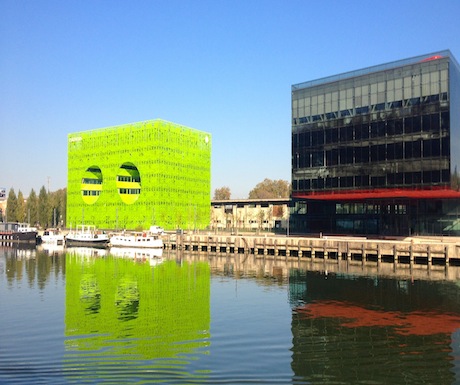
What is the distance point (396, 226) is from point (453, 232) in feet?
35.8

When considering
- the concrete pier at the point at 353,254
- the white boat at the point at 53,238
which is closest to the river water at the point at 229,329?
the concrete pier at the point at 353,254

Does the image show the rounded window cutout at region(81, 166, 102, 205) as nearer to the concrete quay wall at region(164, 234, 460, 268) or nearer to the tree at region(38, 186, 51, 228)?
the tree at region(38, 186, 51, 228)

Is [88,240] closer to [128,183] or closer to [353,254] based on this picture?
[128,183]

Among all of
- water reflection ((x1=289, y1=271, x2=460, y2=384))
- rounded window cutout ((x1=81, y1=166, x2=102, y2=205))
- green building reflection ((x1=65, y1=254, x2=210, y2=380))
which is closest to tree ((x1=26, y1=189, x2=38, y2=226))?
rounded window cutout ((x1=81, y1=166, x2=102, y2=205))

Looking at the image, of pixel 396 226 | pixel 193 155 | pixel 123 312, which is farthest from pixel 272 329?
pixel 193 155

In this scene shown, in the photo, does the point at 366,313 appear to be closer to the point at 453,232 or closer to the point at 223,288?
the point at 223,288

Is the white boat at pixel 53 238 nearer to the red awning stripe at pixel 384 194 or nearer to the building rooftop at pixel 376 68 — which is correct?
the red awning stripe at pixel 384 194

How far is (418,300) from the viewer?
4688 cm

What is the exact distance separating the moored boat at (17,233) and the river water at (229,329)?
82.8 meters

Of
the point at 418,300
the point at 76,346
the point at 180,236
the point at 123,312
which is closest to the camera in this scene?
the point at 76,346

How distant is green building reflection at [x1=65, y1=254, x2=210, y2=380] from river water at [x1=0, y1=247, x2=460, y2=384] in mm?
110

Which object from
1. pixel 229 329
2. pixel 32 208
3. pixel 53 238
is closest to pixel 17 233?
pixel 53 238

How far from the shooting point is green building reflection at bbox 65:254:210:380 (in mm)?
26828

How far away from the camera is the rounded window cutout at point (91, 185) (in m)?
174
